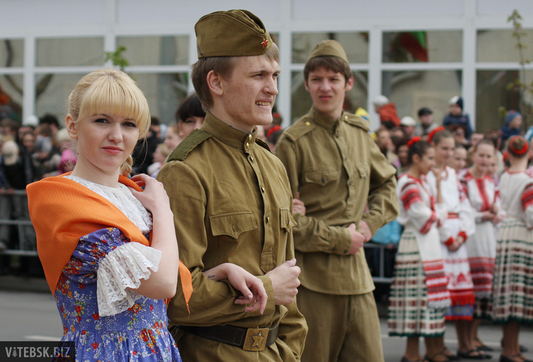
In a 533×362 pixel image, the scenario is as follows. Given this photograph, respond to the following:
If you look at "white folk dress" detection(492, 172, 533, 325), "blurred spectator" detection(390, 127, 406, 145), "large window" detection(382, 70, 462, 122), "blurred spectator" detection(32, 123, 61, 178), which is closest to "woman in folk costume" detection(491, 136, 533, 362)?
"white folk dress" detection(492, 172, 533, 325)

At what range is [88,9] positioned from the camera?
18.8 m

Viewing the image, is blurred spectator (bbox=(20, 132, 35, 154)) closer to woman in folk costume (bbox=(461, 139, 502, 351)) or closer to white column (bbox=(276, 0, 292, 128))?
white column (bbox=(276, 0, 292, 128))

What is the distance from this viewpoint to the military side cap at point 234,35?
2.69 meters

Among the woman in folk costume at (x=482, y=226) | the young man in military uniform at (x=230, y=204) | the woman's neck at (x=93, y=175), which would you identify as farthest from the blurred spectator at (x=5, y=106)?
the woman's neck at (x=93, y=175)

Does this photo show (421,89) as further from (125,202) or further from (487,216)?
(125,202)

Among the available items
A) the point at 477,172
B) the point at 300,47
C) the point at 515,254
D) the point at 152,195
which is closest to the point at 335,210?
the point at 152,195

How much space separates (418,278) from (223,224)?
4.32 meters

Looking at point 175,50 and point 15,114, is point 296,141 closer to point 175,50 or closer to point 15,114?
point 175,50

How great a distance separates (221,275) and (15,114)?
1836cm

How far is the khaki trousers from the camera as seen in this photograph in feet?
12.4

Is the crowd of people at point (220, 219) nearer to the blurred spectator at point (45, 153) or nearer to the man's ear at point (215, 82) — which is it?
the man's ear at point (215, 82)

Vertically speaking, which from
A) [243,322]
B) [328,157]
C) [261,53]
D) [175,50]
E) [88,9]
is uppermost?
[88,9]

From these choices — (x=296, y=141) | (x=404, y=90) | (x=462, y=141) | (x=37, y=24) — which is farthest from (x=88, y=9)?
(x=296, y=141)

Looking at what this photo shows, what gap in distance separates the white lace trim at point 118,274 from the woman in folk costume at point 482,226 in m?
5.89
